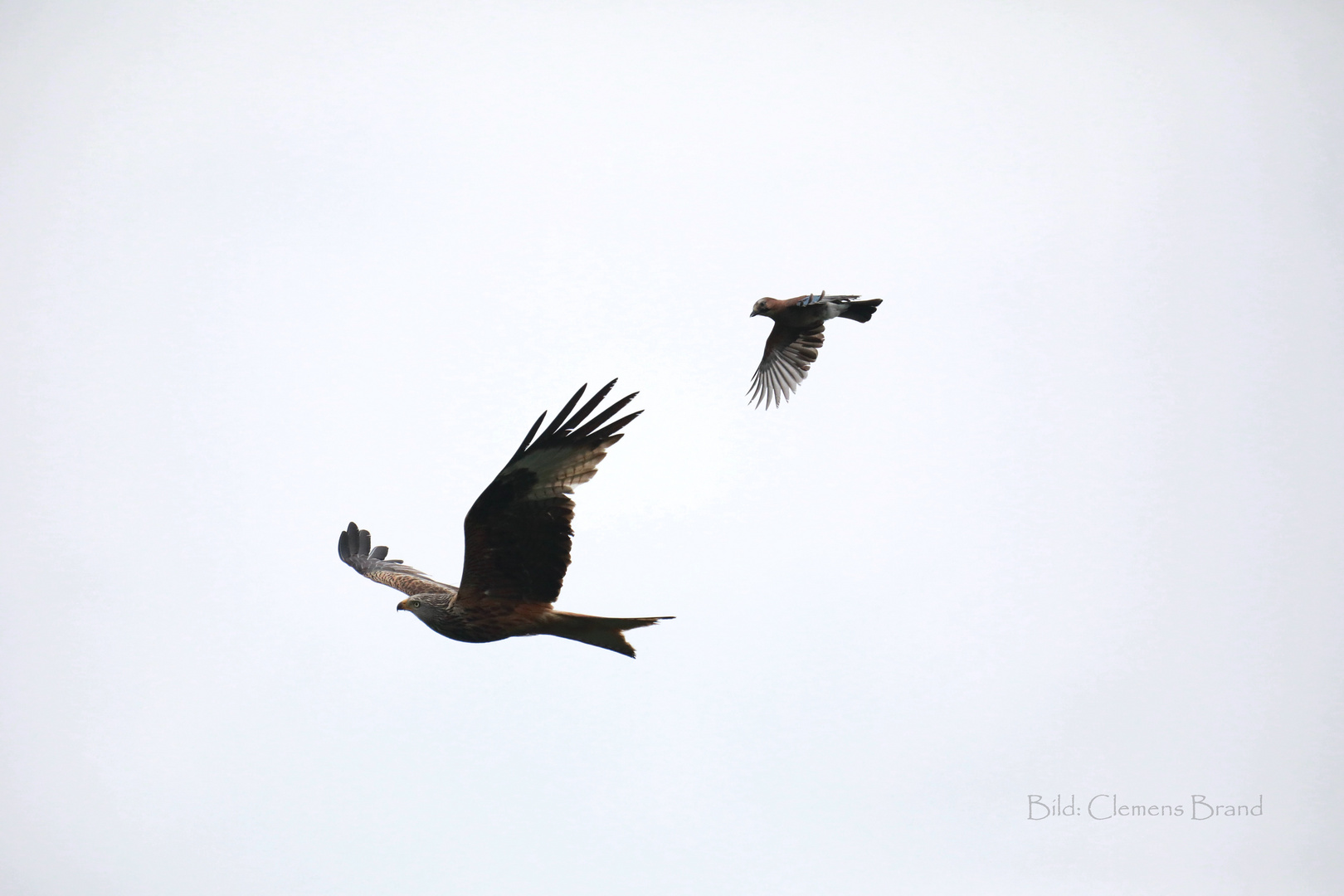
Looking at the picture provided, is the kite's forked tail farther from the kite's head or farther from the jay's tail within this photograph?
the jay's tail

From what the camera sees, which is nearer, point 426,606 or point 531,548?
point 531,548

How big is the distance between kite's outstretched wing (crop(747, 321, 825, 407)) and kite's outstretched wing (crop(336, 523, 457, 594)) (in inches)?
234

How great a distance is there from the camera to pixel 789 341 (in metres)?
17.8

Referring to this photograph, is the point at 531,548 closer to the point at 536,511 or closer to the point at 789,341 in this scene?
the point at 536,511

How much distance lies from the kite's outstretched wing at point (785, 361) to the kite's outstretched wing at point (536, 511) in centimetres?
863

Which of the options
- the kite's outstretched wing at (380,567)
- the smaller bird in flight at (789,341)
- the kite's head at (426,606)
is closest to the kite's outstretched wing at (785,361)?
the smaller bird in flight at (789,341)

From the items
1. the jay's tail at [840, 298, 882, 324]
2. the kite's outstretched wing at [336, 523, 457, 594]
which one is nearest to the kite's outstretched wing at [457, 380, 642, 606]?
the kite's outstretched wing at [336, 523, 457, 594]

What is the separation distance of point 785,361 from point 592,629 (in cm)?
916

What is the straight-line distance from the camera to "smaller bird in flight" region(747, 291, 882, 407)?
1719cm

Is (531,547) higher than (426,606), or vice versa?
(531,547)

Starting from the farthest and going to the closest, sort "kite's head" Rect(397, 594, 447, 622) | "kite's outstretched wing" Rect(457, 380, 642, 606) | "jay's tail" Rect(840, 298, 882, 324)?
"jay's tail" Rect(840, 298, 882, 324) < "kite's head" Rect(397, 594, 447, 622) < "kite's outstretched wing" Rect(457, 380, 642, 606)

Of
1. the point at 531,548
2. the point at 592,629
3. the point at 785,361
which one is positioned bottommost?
the point at 592,629

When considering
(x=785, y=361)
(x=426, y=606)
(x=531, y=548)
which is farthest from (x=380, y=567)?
(x=785, y=361)

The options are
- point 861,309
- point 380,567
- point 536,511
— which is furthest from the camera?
point 861,309
